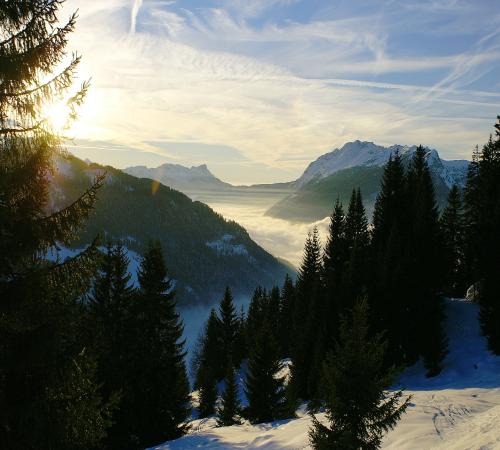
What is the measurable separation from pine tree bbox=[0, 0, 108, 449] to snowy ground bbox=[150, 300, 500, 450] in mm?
11099

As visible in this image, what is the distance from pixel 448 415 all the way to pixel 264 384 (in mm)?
14492

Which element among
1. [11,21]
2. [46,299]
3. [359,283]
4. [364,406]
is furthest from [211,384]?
[11,21]

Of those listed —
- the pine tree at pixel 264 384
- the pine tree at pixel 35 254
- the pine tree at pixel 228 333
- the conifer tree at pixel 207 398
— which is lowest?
the conifer tree at pixel 207 398

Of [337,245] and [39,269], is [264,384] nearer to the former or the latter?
[337,245]

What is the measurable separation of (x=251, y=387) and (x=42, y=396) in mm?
22724

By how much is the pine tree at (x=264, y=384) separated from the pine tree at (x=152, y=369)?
196 inches

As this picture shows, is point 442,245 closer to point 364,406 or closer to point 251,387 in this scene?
point 251,387

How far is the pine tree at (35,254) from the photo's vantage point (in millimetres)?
7906

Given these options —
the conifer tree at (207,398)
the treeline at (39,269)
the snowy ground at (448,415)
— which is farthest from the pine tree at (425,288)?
the treeline at (39,269)

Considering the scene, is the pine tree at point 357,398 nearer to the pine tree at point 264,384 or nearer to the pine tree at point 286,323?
the pine tree at point 264,384

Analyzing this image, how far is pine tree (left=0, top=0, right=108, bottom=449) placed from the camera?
7906mm

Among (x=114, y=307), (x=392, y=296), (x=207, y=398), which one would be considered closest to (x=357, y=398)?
(x=114, y=307)

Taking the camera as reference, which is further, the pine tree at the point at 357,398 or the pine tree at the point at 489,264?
the pine tree at the point at 489,264

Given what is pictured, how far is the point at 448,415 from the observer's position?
17.4m
